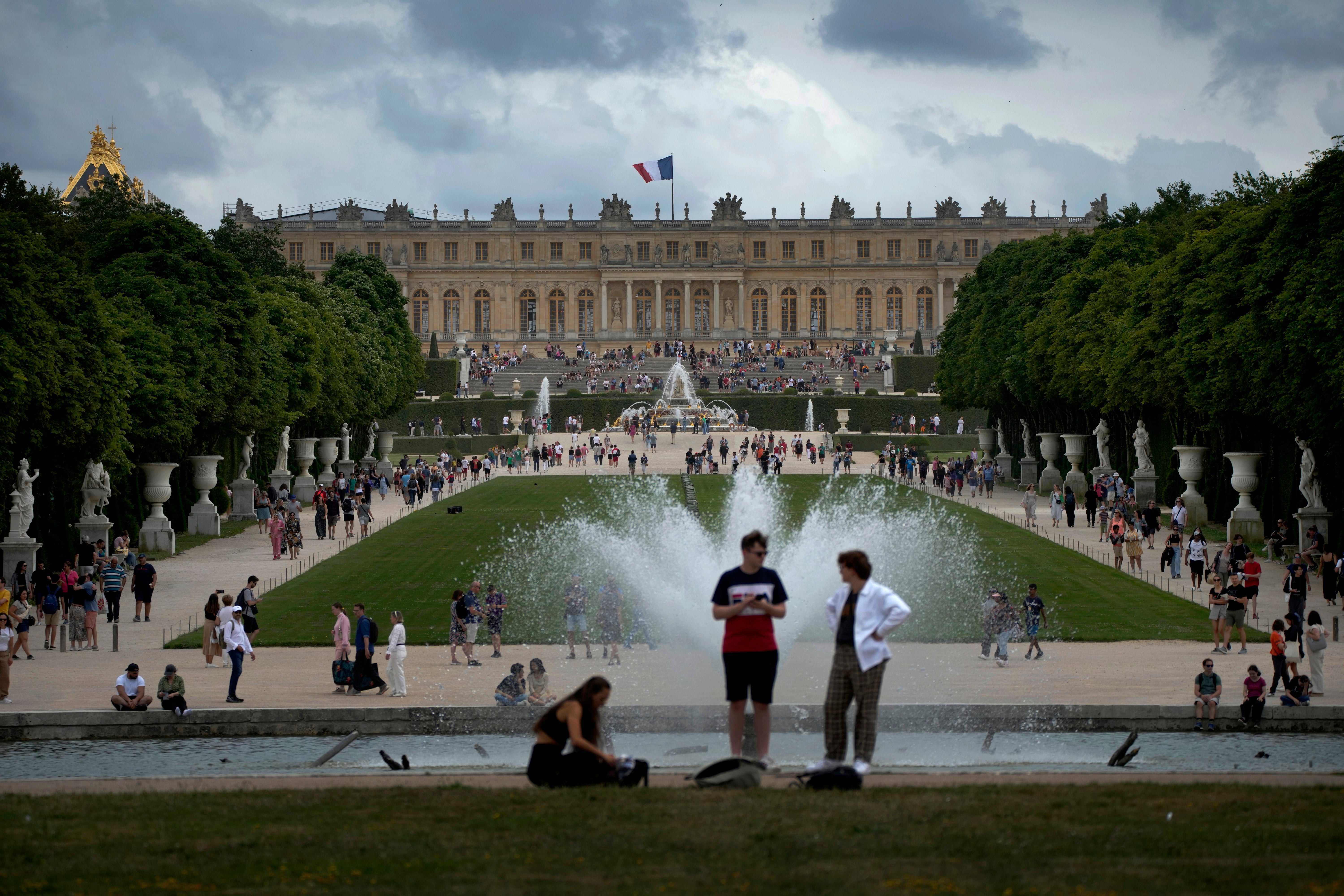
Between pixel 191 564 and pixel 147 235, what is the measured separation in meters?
11.3

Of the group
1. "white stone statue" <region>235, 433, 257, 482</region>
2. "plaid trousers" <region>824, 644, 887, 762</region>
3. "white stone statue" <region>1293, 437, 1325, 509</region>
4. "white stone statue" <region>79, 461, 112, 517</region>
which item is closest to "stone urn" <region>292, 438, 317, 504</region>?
"white stone statue" <region>235, 433, 257, 482</region>

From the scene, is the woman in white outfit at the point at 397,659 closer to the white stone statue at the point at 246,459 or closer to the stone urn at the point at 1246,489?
the stone urn at the point at 1246,489

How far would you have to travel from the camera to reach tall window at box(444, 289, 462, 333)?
129375 mm

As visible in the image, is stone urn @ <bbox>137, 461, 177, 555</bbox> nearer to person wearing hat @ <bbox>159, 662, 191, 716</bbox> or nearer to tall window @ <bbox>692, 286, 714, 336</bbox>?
person wearing hat @ <bbox>159, 662, 191, 716</bbox>

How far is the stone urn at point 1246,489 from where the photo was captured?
36094mm

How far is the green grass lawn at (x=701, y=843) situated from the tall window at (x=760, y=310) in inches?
4736

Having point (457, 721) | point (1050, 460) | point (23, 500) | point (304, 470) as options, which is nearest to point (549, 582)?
point (23, 500)

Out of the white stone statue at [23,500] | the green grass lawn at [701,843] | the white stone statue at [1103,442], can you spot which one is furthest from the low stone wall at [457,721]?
the white stone statue at [1103,442]

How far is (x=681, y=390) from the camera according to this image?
95.0m

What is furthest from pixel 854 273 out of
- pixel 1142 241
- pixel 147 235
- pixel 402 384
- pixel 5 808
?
pixel 5 808

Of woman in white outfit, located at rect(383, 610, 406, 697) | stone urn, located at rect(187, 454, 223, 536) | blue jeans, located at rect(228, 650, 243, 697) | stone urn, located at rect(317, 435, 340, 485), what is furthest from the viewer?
stone urn, located at rect(317, 435, 340, 485)

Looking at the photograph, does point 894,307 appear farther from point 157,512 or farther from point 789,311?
point 157,512

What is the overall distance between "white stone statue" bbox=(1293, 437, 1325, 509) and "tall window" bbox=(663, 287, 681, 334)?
9825 cm

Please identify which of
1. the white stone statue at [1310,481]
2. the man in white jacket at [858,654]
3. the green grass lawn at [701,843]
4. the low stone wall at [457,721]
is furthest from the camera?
the white stone statue at [1310,481]
